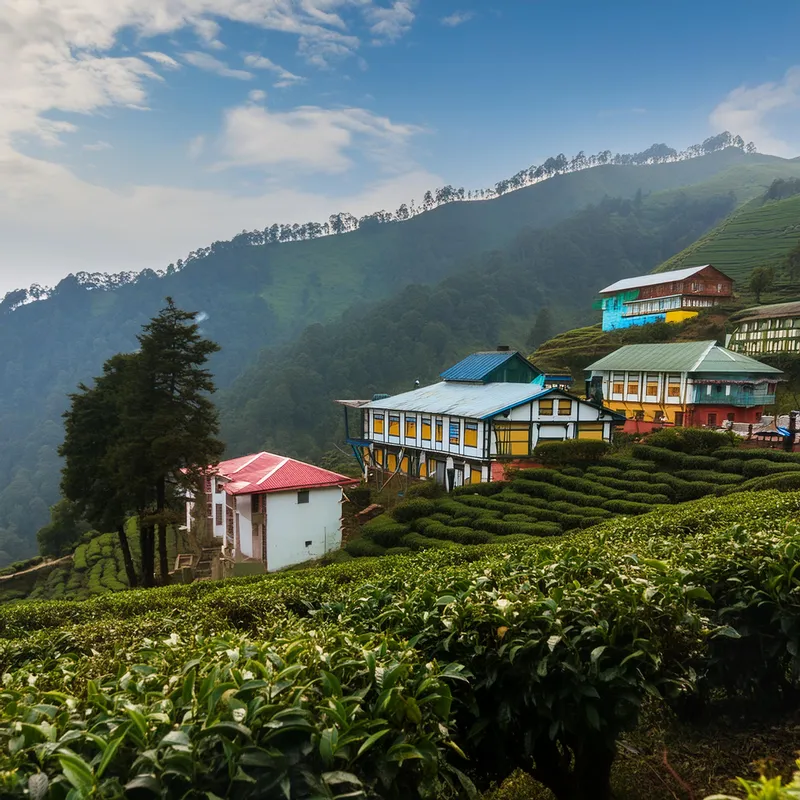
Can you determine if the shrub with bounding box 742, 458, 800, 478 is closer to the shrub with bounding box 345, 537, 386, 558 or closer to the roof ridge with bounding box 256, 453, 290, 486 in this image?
the shrub with bounding box 345, 537, 386, 558

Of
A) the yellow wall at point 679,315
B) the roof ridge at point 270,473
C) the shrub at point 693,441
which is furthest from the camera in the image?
the yellow wall at point 679,315

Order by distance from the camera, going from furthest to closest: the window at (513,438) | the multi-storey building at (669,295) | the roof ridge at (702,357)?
the multi-storey building at (669,295)
the roof ridge at (702,357)
the window at (513,438)

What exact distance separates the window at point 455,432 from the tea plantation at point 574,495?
419 cm

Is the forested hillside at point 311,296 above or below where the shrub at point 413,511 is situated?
above

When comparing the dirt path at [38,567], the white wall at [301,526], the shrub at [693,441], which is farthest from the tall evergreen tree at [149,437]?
the dirt path at [38,567]

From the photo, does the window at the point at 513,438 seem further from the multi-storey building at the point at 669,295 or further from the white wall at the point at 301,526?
the multi-storey building at the point at 669,295

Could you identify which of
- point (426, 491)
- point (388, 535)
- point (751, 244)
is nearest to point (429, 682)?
point (388, 535)

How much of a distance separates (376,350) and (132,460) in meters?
71.4

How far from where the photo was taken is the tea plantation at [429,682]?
80.2 inches

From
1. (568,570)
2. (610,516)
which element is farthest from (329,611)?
(610,516)

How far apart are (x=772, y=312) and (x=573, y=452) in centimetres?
2727

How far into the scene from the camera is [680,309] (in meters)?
50.6

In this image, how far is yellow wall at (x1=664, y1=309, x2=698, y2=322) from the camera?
50.0 m

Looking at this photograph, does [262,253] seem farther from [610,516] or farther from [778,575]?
[778,575]
